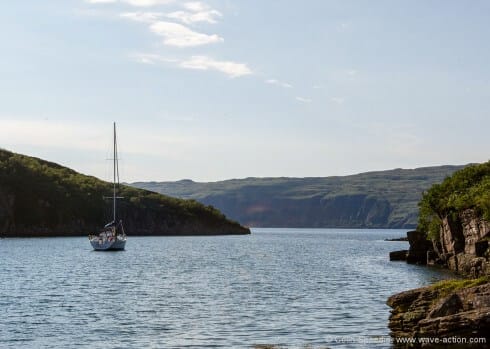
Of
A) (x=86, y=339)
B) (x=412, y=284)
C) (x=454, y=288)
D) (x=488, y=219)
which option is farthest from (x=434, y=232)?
(x=86, y=339)

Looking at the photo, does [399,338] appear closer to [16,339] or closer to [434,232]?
[16,339]

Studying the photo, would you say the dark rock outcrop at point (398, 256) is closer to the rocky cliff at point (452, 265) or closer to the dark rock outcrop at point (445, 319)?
the rocky cliff at point (452, 265)

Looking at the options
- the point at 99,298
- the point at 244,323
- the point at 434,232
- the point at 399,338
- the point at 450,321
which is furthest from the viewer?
the point at 434,232

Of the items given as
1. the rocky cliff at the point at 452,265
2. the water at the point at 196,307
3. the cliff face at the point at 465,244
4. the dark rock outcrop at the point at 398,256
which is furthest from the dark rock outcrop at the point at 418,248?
the water at the point at 196,307

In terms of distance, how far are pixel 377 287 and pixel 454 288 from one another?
1139 inches

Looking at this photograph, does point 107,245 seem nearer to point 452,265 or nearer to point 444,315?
point 452,265

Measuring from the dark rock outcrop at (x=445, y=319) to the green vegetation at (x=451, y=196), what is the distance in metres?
54.4

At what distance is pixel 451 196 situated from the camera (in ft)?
333

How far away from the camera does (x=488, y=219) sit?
80.9 metres

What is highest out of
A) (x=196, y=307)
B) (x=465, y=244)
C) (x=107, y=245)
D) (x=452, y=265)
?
(x=465, y=244)

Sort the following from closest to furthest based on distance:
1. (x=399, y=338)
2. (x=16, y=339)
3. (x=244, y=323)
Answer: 1. (x=399, y=338)
2. (x=16, y=339)
3. (x=244, y=323)

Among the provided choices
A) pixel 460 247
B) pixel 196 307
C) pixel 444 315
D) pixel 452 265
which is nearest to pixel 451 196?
pixel 460 247

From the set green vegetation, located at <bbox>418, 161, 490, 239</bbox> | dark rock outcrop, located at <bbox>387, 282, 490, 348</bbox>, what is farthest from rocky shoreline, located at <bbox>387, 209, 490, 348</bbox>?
green vegetation, located at <bbox>418, 161, 490, 239</bbox>

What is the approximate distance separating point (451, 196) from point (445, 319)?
68.2 m
